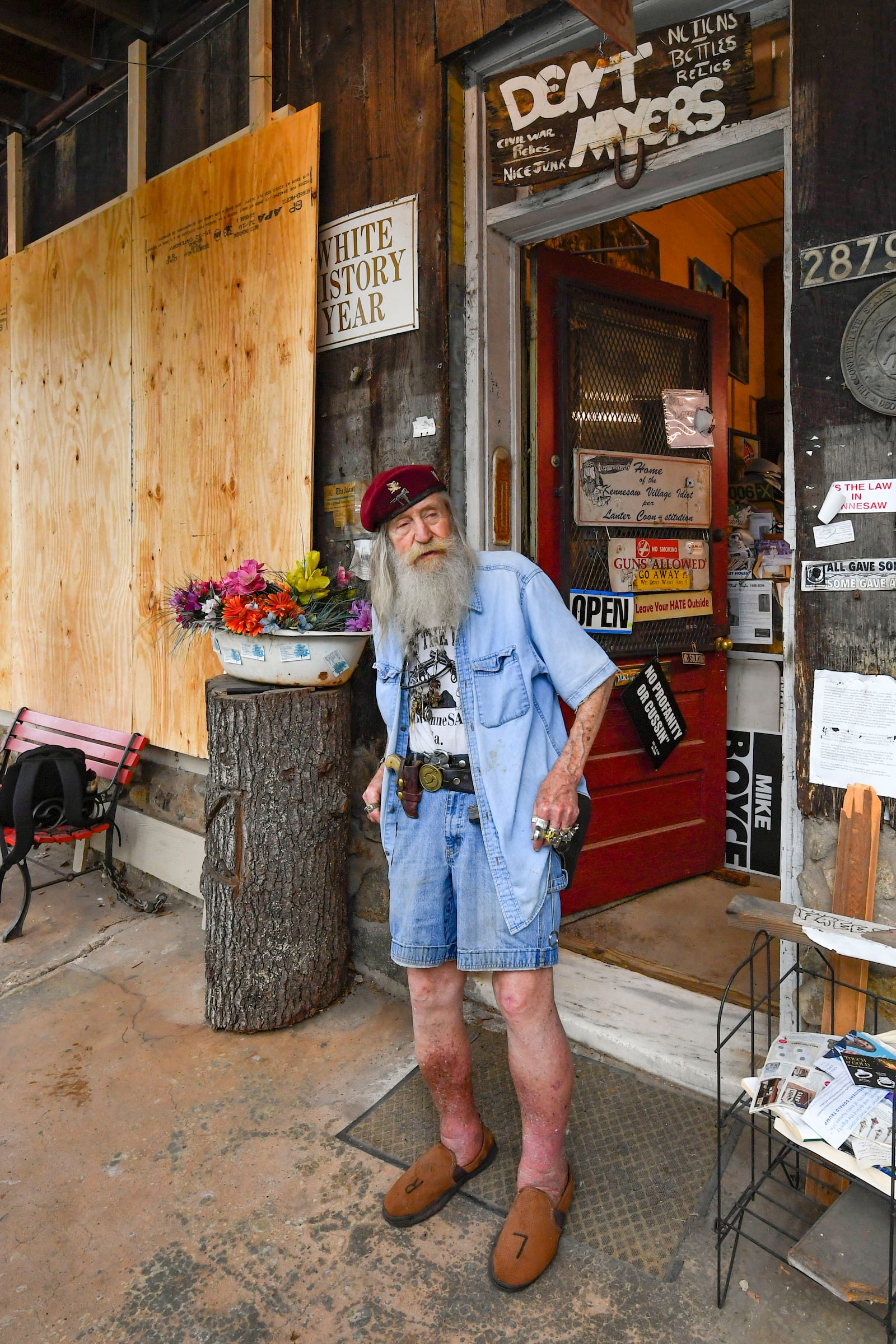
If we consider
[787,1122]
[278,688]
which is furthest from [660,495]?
[787,1122]

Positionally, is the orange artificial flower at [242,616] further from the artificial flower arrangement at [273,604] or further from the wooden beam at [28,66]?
the wooden beam at [28,66]

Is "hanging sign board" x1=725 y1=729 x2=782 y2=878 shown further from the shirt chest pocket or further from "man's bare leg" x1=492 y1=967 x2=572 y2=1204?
the shirt chest pocket

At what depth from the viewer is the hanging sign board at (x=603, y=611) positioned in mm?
3238

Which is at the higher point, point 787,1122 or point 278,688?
point 278,688

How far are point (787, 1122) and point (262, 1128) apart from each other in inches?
57.6

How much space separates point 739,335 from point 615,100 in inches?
117

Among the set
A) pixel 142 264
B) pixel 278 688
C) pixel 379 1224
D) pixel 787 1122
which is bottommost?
pixel 379 1224

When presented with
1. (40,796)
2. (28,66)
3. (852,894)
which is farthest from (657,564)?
(28,66)

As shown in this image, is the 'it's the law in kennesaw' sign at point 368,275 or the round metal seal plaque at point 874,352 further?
the 'it's the law in kennesaw' sign at point 368,275

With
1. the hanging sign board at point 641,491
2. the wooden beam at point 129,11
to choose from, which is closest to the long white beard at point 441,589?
the hanging sign board at point 641,491

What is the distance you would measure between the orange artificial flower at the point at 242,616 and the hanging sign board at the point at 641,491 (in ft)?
4.24

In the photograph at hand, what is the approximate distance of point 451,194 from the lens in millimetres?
2889

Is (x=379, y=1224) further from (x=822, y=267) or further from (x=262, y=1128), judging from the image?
(x=822, y=267)

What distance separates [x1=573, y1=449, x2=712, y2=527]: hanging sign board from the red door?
42mm
